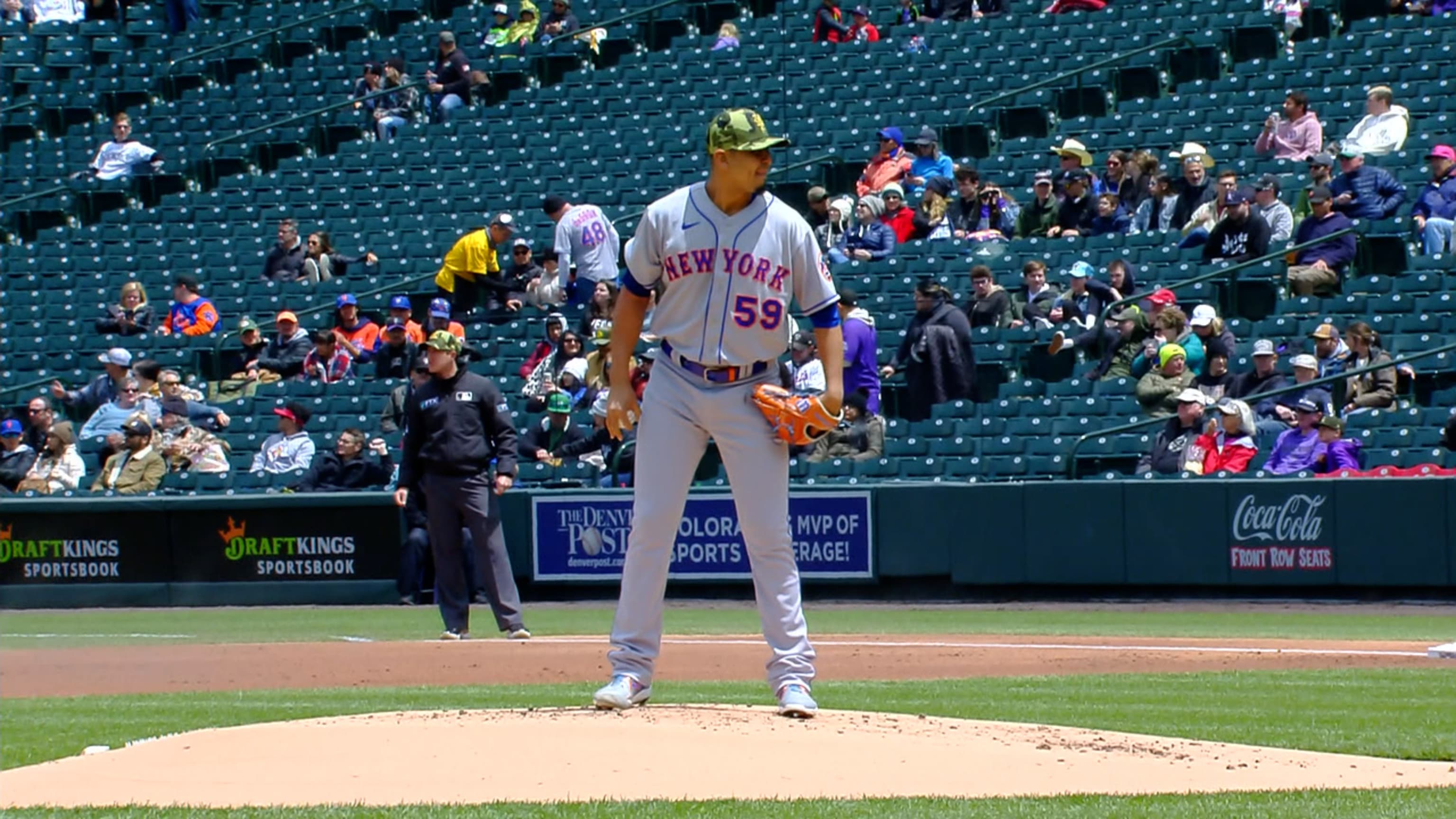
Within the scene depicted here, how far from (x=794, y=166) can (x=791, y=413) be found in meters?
15.1

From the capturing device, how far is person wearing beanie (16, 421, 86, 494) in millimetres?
19000

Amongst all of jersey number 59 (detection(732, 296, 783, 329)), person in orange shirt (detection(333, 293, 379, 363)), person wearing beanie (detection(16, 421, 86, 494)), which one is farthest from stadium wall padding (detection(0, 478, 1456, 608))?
jersey number 59 (detection(732, 296, 783, 329))

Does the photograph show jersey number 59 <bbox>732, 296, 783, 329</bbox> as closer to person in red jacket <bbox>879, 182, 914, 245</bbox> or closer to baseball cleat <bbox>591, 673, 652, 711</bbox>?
baseball cleat <bbox>591, 673, 652, 711</bbox>

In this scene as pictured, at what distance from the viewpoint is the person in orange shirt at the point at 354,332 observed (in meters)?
20.4

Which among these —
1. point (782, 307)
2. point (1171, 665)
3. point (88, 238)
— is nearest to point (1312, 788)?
point (782, 307)

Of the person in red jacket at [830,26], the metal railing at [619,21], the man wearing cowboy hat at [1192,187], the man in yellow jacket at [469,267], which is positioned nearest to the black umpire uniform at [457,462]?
the man wearing cowboy hat at [1192,187]

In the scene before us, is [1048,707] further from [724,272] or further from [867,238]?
[867,238]

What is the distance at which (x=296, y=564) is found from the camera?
17703 mm

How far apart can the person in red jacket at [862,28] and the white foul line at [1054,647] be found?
12.2 metres

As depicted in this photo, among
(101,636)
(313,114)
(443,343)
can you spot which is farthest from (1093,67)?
(101,636)

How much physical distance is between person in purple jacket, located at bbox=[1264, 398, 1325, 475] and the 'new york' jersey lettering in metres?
9.11

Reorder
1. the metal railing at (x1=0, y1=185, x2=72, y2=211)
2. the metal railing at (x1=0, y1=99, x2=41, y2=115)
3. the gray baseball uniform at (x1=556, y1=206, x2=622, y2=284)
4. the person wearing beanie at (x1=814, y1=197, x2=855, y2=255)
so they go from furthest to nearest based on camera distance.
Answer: the metal railing at (x1=0, y1=99, x2=41, y2=115) → the metal railing at (x1=0, y1=185, x2=72, y2=211) → the person wearing beanie at (x1=814, y1=197, x2=855, y2=255) → the gray baseball uniform at (x1=556, y1=206, x2=622, y2=284)

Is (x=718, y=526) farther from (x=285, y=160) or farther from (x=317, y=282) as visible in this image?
(x=285, y=160)

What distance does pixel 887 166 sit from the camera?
20.5m
